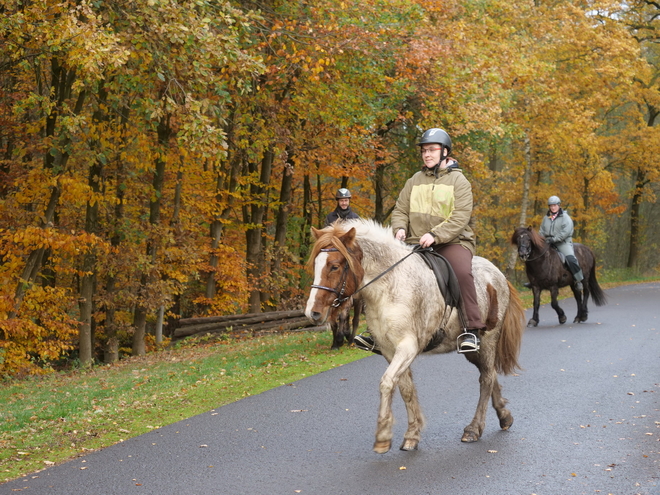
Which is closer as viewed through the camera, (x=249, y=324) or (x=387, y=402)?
(x=387, y=402)

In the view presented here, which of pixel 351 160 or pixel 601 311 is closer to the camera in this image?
pixel 601 311

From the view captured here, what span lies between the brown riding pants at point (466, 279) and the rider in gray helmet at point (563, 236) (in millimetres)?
11026

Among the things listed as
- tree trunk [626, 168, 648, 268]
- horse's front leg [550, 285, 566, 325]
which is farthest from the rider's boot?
tree trunk [626, 168, 648, 268]

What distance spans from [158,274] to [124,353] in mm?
6168

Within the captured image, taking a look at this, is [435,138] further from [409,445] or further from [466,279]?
[409,445]

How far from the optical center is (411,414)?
6637 mm

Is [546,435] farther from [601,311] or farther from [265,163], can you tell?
[265,163]

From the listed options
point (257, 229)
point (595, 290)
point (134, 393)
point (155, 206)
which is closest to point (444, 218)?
point (134, 393)

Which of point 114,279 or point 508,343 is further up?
point 508,343

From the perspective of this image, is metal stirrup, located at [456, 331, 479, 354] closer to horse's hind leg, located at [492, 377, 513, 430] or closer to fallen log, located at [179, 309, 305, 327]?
horse's hind leg, located at [492, 377, 513, 430]

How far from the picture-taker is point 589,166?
34438 mm

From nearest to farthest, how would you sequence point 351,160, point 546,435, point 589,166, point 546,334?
point 546,435 < point 546,334 < point 351,160 < point 589,166

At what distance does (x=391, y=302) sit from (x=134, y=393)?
5.59 meters

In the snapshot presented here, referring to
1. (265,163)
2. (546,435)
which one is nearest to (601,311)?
(265,163)
